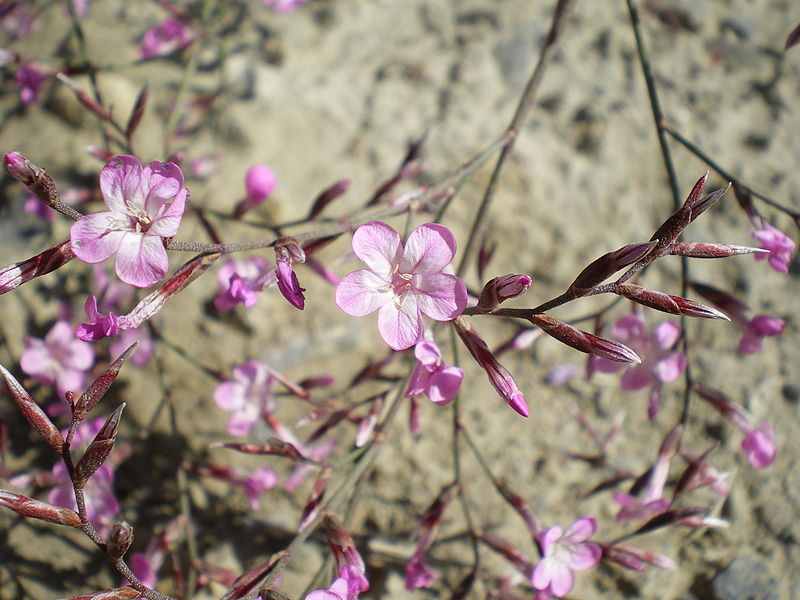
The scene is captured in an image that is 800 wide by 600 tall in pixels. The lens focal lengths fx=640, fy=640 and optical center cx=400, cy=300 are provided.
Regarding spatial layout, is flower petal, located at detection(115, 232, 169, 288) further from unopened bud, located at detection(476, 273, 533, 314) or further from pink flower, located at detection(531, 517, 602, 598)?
pink flower, located at detection(531, 517, 602, 598)

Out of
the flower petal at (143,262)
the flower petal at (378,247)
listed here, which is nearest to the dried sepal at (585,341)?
the flower petal at (378,247)

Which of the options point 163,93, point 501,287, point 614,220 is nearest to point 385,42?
point 163,93

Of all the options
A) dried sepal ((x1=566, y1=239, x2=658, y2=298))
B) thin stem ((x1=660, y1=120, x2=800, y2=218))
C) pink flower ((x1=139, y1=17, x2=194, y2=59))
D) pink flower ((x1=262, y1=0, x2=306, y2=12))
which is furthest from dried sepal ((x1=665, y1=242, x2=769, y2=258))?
pink flower ((x1=139, y1=17, x2=194, y2=59))

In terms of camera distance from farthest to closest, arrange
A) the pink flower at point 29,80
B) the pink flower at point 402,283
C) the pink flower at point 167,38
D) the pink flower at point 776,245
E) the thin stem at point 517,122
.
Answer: the pink flower at point 167,38
the pink flower at point 29,80
the thin stem at point 517,122
the pink flower at point 776,245
the pink flower at point 402,283

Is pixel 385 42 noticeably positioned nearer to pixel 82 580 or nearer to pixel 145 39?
pixel 145 39

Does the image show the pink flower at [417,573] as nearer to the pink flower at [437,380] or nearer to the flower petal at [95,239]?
the pink flower at [437,380]
